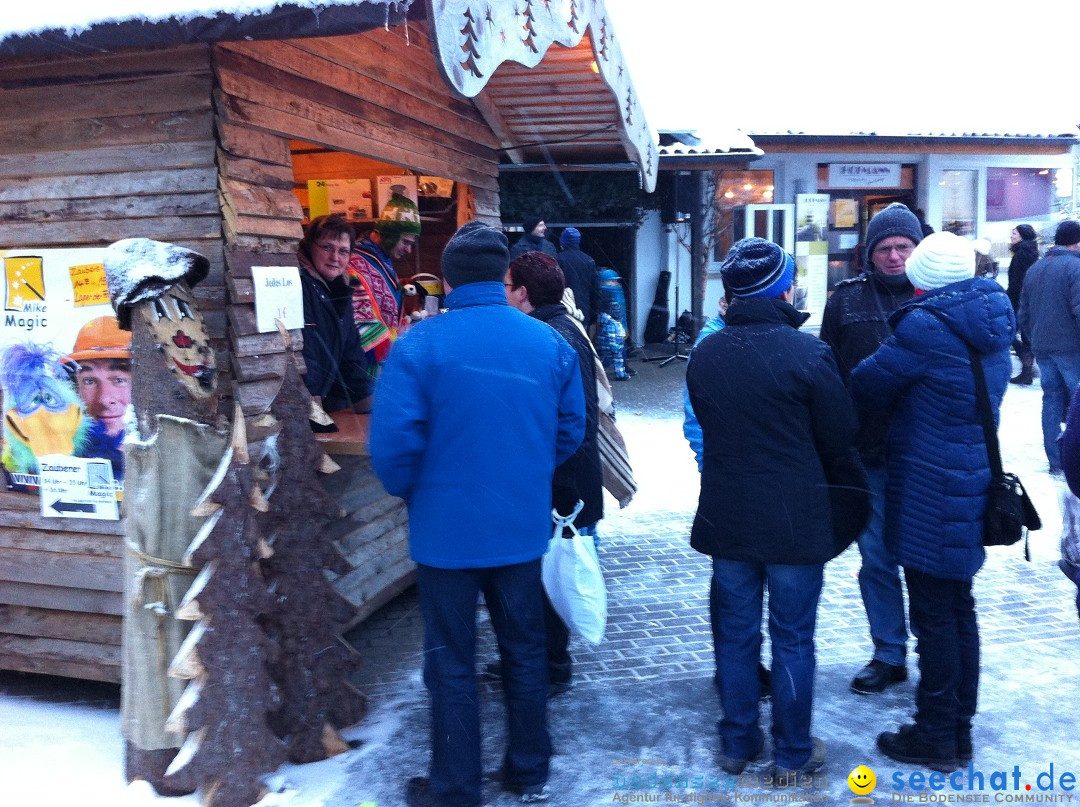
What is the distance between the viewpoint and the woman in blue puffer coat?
3.49 metres

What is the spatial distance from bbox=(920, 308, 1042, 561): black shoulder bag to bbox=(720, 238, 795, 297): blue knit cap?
1.78 feet

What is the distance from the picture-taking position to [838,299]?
436 centimetres

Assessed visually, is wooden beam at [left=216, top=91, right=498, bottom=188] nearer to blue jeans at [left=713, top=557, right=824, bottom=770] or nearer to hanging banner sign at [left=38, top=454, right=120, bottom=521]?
hanging banner sign at [left=38, top=454, right=120, bottom=521]

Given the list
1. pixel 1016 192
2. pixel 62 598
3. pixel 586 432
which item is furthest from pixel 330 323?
pixel 1016 192

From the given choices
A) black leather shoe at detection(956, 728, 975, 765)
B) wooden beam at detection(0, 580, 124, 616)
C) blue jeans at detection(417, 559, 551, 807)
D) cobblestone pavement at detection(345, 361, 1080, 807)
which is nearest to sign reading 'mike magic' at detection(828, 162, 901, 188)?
cobblestone pavement at detection(345, 361, 1080, 807)

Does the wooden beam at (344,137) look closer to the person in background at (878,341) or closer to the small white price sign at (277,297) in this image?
the small white price sign at (277,297)

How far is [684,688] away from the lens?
4.44 metres

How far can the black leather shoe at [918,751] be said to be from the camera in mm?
3635

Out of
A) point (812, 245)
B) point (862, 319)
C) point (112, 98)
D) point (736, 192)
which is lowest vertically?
point (862, 319)

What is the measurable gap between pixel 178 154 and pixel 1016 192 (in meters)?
17.2

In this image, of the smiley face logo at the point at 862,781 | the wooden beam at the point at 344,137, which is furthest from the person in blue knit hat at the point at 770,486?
the wooden beam at the point at 344,137

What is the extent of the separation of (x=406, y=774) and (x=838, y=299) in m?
2.71

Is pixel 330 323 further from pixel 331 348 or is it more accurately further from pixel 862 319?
pixel 862 319

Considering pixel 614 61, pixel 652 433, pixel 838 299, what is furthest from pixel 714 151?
pixel 838 299
